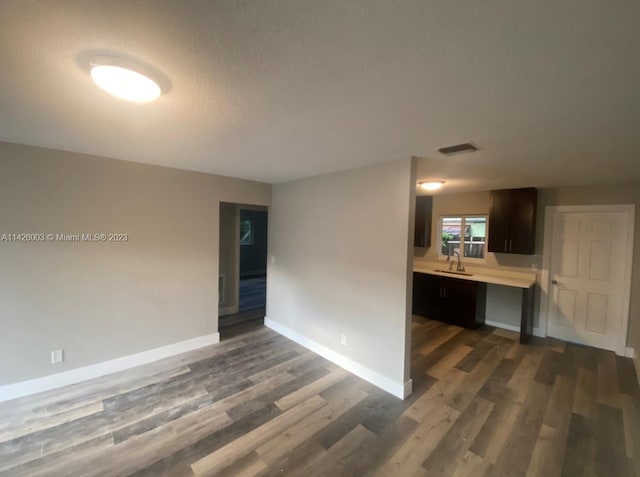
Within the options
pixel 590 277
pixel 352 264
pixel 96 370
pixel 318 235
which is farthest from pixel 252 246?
pixel 590 277

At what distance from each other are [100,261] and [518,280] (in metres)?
5.90

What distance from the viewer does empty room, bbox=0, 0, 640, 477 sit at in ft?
3.50

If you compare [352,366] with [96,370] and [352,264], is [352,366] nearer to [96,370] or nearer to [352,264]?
[352,264]

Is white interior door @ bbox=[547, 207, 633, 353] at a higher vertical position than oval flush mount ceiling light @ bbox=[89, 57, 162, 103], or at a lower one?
lower

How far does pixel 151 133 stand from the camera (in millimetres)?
2154

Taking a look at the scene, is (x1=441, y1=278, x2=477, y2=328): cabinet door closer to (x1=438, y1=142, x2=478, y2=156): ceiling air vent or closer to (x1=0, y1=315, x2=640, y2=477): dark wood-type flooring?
(x1=0, y1=315, x2=640, y2=477): dark wood-type flooring

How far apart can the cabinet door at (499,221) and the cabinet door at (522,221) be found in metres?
0.06

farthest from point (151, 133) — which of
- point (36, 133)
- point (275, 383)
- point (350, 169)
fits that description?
point (275, 383)

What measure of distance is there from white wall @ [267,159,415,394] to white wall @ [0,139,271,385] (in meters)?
1.11

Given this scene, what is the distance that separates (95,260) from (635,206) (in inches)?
270

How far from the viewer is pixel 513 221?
4.28 metres

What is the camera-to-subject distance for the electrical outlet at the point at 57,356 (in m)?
2.71

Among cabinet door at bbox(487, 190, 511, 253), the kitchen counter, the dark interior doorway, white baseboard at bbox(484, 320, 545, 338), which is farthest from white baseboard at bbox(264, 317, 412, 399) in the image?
the dark interior doorway

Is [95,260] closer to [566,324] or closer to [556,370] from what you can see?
[556,370]
